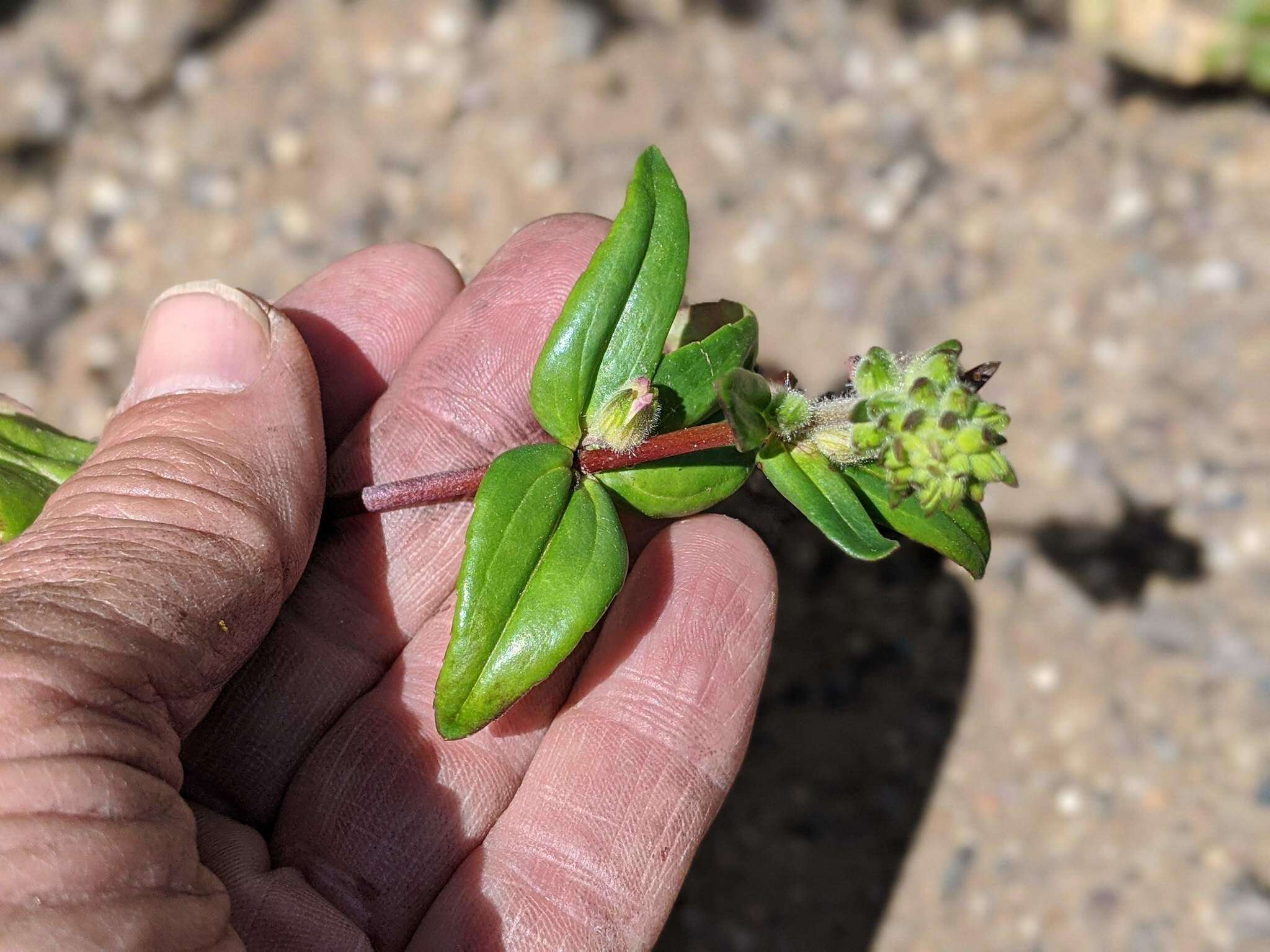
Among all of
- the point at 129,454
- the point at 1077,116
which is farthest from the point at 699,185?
the point at 129,454

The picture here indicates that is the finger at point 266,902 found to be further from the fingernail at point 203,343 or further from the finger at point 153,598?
the fingernail at point 203,343

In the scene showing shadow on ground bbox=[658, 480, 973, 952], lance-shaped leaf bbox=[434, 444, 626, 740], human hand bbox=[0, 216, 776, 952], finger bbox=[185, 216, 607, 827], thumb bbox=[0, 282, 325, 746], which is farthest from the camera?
shadow on ground bbox=[658, 480, 973, 952]

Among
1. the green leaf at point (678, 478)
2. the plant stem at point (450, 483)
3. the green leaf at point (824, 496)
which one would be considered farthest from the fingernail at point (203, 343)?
the green leaf at point (824, 496)

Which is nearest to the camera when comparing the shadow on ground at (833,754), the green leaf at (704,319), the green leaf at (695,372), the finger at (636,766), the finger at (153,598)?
the finger at (153,598)

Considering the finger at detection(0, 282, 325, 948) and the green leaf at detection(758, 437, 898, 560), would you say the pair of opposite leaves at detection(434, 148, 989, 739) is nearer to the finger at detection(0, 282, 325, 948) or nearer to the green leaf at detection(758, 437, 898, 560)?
the green leaf at detection(758, 437, 898, 560)

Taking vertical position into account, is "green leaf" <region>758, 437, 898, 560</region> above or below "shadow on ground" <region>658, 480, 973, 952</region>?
above

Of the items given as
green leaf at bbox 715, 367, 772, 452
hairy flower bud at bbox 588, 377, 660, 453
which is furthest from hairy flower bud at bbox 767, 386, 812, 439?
hairy flower bud at bbox 588, 377, 660, 453

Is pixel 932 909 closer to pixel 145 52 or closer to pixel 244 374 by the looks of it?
pixel 244 374
